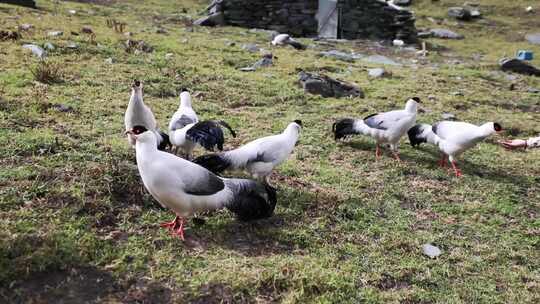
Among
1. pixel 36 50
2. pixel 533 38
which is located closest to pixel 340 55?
pixel 36 50

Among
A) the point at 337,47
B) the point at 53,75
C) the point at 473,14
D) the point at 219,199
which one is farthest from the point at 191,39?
the point at 473,14

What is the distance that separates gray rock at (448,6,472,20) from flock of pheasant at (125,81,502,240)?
21097 millimetres

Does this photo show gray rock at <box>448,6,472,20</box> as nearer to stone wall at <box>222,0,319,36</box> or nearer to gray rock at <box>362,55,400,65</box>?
stone wall at <box>222,0,319,36</box>

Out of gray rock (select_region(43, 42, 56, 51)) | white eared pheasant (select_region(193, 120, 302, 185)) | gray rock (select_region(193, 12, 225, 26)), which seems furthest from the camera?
gray rock (select_region(193, 12, 225, 26))

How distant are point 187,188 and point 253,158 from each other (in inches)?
55.1

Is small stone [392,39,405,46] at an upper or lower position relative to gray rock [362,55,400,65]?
upper

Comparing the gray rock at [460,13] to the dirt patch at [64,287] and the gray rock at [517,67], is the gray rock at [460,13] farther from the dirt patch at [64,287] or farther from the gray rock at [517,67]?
the dirt patch at [64,287]

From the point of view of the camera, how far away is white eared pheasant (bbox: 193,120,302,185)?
20.0 ft

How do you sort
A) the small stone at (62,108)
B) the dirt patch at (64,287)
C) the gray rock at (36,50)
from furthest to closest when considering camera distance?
the gray rock at (36,50) → the small stone at (62,108) → the dirt patch at (64,287)

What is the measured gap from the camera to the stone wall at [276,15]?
2120cm

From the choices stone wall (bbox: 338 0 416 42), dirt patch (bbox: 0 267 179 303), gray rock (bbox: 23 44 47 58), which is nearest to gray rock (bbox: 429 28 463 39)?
stone wall (bbox: 338 0 416 42)

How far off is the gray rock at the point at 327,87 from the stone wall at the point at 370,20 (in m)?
10.7

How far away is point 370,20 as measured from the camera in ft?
71.3

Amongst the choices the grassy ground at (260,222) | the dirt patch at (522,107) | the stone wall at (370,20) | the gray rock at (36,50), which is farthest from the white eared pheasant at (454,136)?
the stone wall at (370,20)
